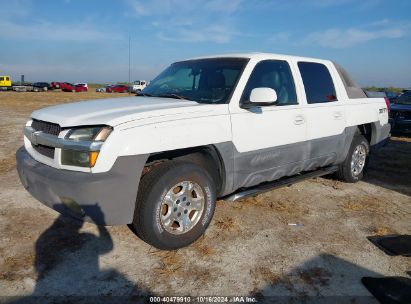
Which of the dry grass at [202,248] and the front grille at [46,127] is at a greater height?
the front grille at [46,127]

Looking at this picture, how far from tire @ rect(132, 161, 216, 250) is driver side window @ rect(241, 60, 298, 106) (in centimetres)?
118

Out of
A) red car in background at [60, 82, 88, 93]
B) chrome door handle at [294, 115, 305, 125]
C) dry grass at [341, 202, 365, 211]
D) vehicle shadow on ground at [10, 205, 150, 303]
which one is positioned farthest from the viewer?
Answer: red car in background at [60, 82, 88, 93]

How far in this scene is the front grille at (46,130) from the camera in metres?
3.37

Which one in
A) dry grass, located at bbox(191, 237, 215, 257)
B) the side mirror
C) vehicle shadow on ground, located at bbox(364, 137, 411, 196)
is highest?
the side mirror

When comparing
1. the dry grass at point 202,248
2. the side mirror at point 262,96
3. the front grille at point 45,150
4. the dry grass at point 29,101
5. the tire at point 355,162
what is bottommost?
the dry grass at point 202,248

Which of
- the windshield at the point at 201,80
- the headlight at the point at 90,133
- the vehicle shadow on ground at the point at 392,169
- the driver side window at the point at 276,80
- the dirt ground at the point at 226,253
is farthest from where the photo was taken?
the vehicle shadow on ground at the point at 392,169

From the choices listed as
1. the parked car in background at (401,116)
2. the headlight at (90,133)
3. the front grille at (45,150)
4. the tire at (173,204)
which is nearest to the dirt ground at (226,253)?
the tire at (173,204)

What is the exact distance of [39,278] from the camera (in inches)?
116

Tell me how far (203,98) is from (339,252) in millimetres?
2086

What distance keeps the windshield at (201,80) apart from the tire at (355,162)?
257 cm

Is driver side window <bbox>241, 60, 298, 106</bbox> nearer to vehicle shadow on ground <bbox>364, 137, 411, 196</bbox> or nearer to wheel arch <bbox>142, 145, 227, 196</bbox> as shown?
wheel arch <bbox>142, 145, 227, 196</bbox>

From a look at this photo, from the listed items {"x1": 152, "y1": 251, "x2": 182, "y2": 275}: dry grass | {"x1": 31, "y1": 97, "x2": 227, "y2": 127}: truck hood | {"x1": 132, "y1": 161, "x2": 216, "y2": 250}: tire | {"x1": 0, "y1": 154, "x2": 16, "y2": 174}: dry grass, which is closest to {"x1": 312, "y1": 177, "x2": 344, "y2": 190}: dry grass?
{"x1": 132, "y1": 161, "x2": 216, "y2": 250}: tire

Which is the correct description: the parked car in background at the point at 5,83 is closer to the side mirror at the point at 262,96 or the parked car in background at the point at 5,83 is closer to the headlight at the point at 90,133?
the headlight at the point at 90,133

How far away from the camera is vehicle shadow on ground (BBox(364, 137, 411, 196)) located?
19.8 feet
